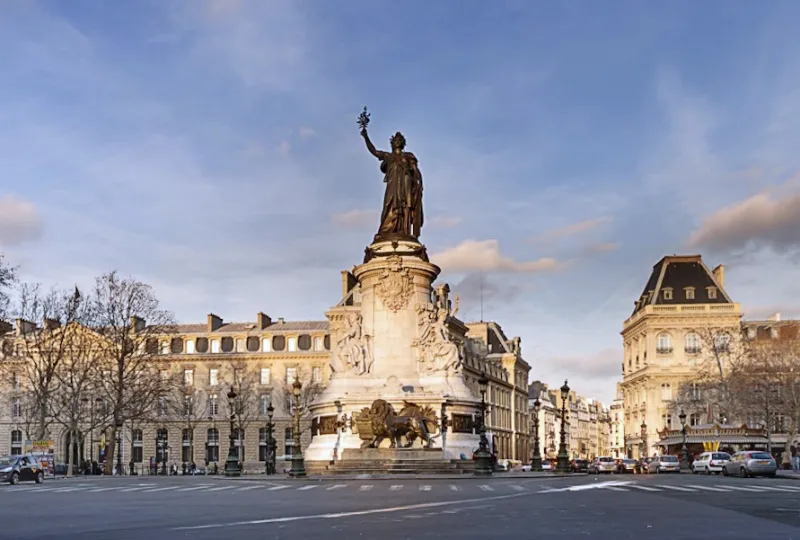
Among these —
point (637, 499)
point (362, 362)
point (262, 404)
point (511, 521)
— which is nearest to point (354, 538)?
point (511, 521)

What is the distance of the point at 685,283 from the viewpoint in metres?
123

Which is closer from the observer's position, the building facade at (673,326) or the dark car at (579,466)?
the dark car at (579,466)

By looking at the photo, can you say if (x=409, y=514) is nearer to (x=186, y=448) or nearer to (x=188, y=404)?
(x=188, y=404)

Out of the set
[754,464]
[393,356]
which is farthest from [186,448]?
[754,464]

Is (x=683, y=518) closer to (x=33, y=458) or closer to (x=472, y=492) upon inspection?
(x=472, y=492)

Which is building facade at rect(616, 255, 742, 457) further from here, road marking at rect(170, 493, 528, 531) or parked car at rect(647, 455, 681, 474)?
road marking at rect(170, 493, 528, 531)

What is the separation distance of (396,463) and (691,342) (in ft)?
286

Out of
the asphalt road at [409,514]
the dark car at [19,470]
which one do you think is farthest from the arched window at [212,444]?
the asphalt road at [409,514]

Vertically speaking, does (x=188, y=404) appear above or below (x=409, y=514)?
above

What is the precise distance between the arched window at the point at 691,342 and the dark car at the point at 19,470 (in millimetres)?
90770

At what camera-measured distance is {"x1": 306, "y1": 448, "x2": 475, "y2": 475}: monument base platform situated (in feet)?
134

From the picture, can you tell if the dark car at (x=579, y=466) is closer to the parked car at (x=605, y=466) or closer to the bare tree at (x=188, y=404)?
the parked car at (x=605, y=466)

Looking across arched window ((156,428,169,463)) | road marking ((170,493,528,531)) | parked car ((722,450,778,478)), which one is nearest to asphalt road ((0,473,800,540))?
road marking ((170,493,528,531))

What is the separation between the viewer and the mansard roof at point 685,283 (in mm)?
121125
